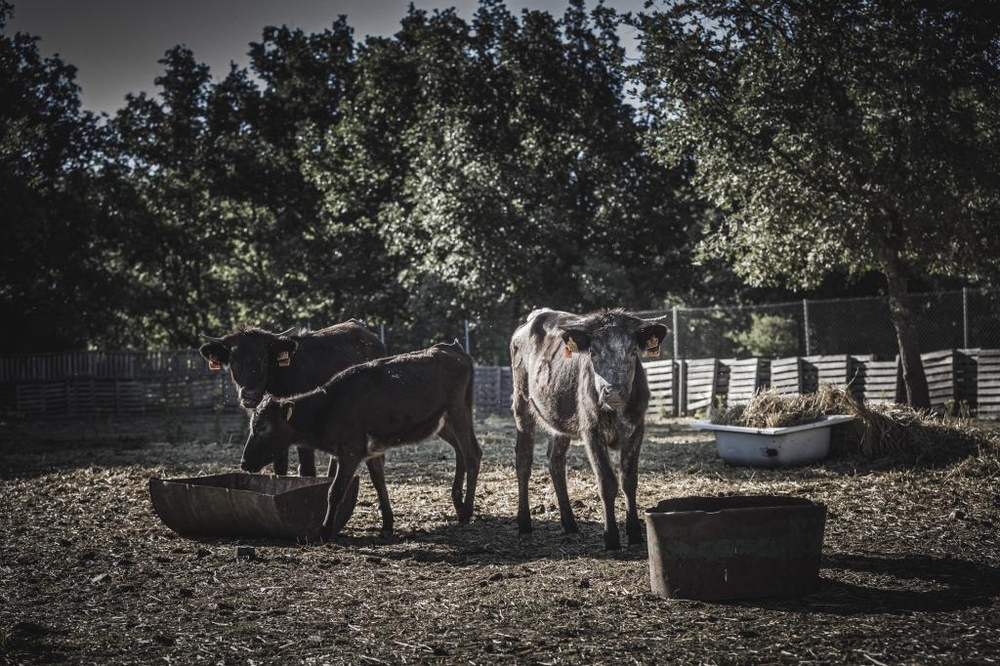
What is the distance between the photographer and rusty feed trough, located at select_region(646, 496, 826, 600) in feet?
18.8

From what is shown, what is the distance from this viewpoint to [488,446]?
16672 millimetres

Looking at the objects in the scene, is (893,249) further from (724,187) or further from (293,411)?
(293,411)

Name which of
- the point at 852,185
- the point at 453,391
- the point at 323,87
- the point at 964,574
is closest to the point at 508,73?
the point at 323,87

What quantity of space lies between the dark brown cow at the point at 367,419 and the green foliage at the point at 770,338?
683 inches

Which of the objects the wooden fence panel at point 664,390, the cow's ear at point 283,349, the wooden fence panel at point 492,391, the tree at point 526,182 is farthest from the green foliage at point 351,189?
the cow's ear at point 283,349

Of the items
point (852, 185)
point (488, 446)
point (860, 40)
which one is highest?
point (860, 40)

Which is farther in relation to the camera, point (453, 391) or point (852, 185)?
point (852, 185)

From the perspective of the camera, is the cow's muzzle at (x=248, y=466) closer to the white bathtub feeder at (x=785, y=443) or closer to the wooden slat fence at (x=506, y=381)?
the wooden slat fence at (x=506, y=381)

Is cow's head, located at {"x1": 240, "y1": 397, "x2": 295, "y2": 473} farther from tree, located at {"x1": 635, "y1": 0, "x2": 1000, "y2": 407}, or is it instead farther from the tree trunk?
the tree trunk

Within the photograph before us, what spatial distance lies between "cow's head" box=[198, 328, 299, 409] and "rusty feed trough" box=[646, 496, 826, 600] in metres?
6.00

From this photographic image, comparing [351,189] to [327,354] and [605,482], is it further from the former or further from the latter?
[605,482]

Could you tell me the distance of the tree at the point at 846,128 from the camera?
629 inches

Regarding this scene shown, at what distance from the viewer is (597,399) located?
8.02m

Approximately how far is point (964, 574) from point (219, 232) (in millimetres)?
36361
